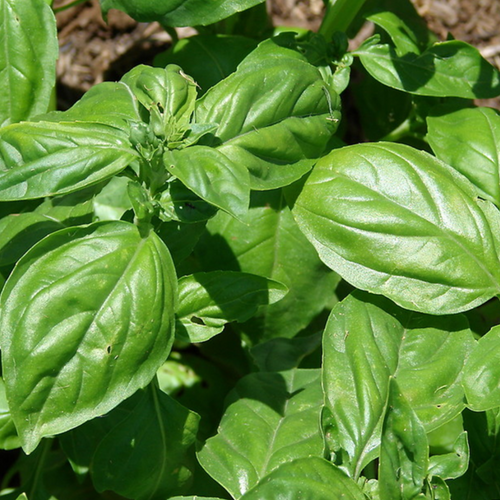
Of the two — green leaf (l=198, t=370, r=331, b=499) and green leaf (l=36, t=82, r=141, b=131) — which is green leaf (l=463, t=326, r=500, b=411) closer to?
green leaf (l=198, t=370, r=331, b=499)

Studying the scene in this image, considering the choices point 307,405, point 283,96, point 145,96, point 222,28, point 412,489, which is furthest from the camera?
point 222,28

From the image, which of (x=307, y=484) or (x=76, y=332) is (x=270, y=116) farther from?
(x=307, y=484)

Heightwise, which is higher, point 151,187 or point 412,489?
point 151,187

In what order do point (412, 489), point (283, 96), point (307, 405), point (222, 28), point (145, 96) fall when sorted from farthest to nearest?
point (222, 28) → point (307, 405) → point (283, 96) → point (145, 96) → point (412, 489)

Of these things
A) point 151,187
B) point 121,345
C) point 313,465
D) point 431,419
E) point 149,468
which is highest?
point 151,187

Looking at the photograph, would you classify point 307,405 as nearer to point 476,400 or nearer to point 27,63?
point 476,400

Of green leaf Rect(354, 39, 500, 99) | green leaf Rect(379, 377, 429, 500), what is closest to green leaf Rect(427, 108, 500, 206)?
green leaf Rect(354, 39, 500, 99)

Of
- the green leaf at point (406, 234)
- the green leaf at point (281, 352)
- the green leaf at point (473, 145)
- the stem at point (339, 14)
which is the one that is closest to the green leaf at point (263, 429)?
the green leaf at point (281, 352)

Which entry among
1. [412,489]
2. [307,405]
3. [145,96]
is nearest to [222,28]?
[145,96]

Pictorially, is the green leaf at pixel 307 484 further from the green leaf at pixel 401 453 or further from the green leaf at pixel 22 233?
the green leaf at pixel 22 233
